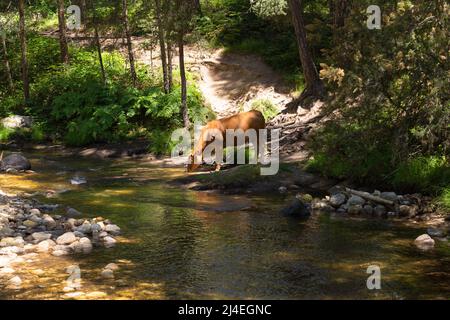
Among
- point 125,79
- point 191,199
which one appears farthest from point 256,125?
point 125,79

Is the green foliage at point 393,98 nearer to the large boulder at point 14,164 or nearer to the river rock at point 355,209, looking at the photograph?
the river rock at point 355,209

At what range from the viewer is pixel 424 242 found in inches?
400

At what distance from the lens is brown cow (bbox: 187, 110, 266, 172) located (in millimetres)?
18361

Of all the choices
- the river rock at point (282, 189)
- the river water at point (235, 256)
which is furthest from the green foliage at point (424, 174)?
the river rock at point (282, 189)

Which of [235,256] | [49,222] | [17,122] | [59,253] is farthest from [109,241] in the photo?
[17,122]

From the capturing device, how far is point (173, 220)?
12.0m

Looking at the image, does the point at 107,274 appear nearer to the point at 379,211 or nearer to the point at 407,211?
the point at 379,211

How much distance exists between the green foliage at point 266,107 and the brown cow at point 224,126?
180 inches

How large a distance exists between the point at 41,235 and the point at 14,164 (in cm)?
873

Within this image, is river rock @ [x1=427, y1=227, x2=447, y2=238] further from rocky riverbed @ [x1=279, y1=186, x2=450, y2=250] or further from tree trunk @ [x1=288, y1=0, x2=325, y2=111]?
tree trunk @ [x1=288, y1=0, x2=325, y2=111]

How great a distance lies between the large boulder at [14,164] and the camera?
18406 mm

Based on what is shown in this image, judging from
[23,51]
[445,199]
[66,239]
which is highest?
[23,51]
